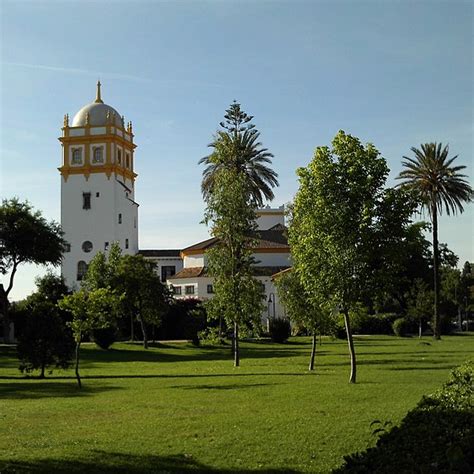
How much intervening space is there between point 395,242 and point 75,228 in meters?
66.5

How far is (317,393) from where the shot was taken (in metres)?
19.4

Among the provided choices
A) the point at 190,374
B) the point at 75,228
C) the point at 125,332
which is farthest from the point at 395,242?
the point at 75,228

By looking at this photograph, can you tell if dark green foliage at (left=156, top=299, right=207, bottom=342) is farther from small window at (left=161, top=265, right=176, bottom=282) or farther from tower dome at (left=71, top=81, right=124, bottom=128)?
tower dome at (left=71, top=81, right=124, bottom=128)

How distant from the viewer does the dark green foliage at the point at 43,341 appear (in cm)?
2702

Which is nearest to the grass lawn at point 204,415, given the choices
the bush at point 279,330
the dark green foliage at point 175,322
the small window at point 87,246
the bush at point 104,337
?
the bush at point 104,337

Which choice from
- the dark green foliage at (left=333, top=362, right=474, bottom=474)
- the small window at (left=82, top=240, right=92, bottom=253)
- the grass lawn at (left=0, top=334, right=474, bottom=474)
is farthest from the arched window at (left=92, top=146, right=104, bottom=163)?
the dark green foliage at (left=333, top=362, right=474, bottom=474)

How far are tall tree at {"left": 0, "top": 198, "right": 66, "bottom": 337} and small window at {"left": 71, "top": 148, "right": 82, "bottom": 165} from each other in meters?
33.6

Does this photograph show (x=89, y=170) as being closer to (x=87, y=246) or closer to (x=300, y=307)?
(x=87, y=246)

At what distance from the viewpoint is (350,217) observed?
2228 centimetres

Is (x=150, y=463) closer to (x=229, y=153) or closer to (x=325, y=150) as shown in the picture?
(x=325, y=150)

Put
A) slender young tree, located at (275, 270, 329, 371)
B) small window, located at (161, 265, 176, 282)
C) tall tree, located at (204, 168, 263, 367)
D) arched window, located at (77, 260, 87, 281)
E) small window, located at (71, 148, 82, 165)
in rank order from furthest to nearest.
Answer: small window, located at (161, 265, 176, 282) → small window, located at (71, 148, 82, 165) → arched window, located at (77, 260, 87, 281) → tall tree, located at (204, 168, 263, 367) → slender young tree, located at (275, 270, 329, 371)

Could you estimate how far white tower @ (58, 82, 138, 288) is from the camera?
8419 cm

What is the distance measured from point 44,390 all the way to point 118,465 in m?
12.8

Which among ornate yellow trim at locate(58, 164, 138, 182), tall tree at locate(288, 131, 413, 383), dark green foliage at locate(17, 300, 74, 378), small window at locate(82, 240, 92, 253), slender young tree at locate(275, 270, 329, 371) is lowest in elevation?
dark green foliage at locate(17, 300, 74, 378)
